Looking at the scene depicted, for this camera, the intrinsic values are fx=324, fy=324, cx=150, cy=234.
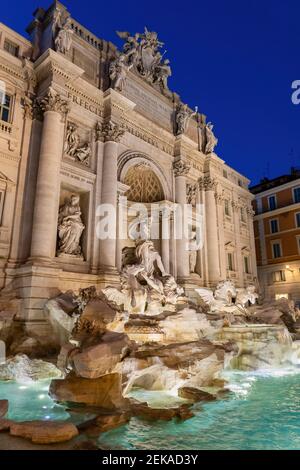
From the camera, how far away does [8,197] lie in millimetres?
A: 11062

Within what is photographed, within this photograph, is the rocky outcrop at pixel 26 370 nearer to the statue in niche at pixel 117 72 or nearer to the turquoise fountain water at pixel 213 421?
the turquoise fountain water at pixel 213 421

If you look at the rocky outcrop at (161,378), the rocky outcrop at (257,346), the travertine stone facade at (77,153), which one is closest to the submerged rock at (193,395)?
the rocky outcrop at (161,378)

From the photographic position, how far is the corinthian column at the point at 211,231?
1814 centimetres

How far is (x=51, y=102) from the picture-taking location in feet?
38.2

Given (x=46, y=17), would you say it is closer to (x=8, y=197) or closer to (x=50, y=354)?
(x=8, y=197)

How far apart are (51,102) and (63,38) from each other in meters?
2.80

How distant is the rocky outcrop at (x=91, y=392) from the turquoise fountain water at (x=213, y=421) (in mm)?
229

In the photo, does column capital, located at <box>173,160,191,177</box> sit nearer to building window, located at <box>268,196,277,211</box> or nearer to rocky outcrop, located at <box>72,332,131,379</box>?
rocky outcrop, located at <box>72,332,131,379</box>

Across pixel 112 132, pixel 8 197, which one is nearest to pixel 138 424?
pixel 8 197

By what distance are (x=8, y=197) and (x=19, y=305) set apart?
3.76m

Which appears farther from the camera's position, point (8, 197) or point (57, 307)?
point (8, 197)

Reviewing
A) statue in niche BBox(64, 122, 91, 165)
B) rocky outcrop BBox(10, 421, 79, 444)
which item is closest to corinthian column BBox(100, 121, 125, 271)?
statue in niche BBox(64, 122, 91, 165)

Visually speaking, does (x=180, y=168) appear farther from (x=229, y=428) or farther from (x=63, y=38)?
(x=229, y=428)

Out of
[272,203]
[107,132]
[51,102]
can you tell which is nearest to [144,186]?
[107,132]
